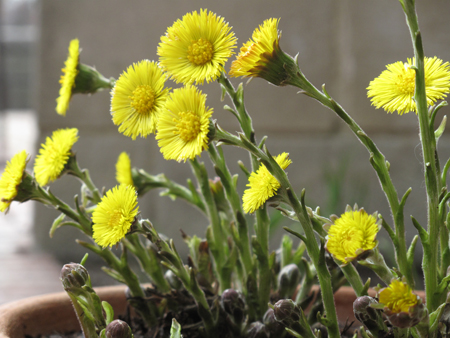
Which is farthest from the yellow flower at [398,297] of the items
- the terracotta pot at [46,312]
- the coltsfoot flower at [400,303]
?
the terracotta pot at [46,312]

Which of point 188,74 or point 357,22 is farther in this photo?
point 357,22

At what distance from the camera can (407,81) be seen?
0.34 meters

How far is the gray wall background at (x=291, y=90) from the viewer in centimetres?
136

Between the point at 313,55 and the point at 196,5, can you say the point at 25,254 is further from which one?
the point at 313,55

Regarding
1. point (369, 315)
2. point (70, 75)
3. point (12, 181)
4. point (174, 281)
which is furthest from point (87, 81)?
point (369, 315)

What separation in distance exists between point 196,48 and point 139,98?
6cm

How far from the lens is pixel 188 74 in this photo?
32cm

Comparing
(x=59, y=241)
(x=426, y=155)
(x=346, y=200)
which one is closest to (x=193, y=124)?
(x=426, y=155)

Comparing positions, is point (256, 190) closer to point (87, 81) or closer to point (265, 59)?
point (265, 59)

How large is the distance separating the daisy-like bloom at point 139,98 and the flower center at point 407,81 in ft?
0.57

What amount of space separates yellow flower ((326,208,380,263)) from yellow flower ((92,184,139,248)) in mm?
140

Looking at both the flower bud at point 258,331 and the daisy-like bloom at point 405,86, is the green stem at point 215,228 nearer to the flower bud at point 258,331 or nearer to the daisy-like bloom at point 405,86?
the flower bud at point 258,331

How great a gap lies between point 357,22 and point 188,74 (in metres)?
1.17

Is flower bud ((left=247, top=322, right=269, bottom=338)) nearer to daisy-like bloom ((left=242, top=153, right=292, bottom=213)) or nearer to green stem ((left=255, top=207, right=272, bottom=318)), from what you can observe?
green stem ((left=255, top=207, right=272, bottom=318))
